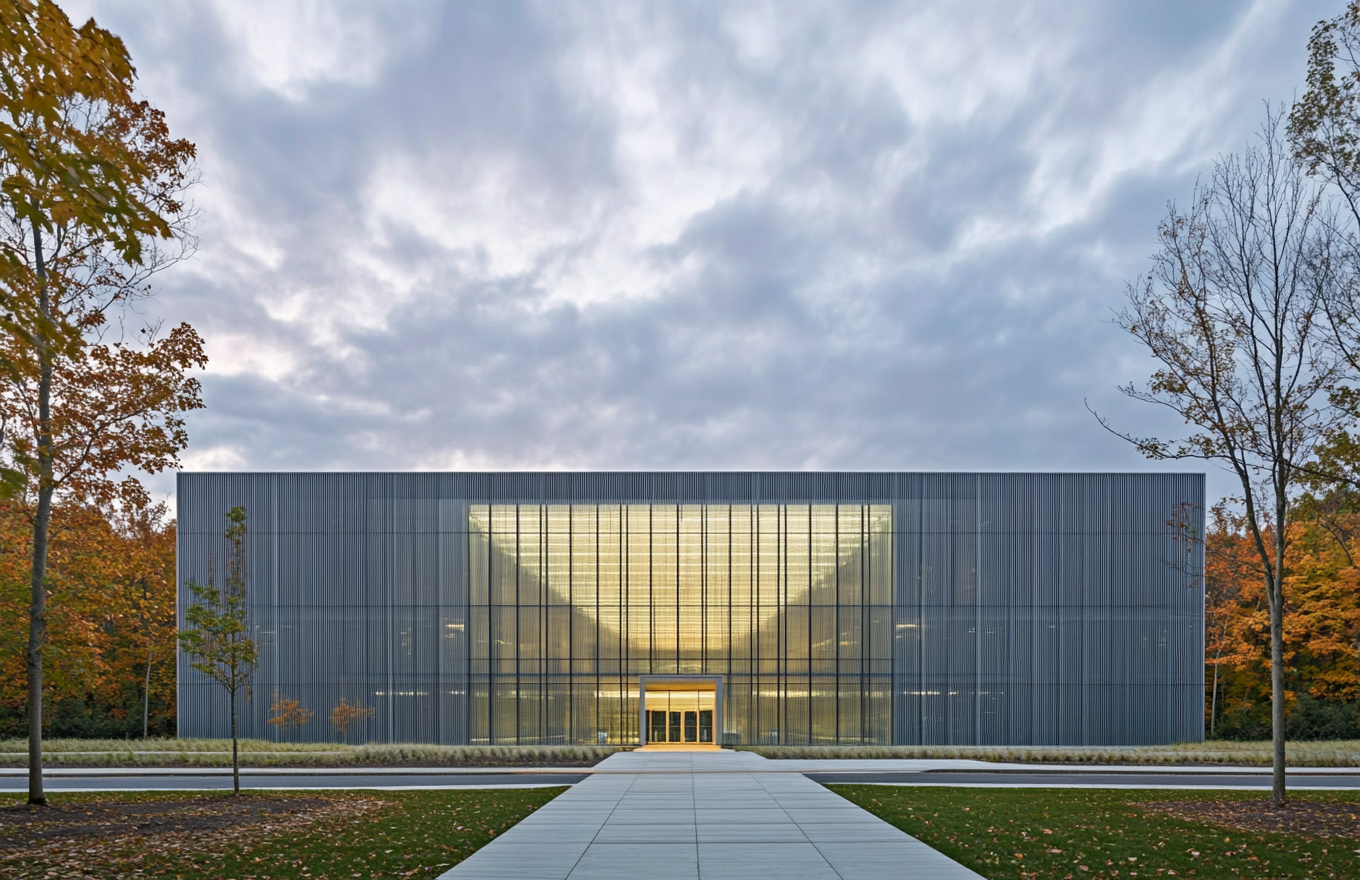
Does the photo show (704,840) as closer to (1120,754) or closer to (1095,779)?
(1095,779)

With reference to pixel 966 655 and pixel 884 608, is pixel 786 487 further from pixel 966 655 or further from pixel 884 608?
pixel 966 655

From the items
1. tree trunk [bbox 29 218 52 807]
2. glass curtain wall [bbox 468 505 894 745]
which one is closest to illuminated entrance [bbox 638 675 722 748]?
glass curtain wall [bbox 468 505 894 745]

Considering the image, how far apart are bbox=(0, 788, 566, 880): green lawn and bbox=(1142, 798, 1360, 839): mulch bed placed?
1230 centimetres

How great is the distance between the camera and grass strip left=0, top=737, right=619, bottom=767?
94.4ft

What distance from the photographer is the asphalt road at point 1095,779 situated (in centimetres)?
2245

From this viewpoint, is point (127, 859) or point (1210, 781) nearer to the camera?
point (127, 859)

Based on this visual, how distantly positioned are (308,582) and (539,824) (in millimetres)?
27975

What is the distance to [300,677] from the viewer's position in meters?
37.4

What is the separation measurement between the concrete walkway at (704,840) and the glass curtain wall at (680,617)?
18.1m

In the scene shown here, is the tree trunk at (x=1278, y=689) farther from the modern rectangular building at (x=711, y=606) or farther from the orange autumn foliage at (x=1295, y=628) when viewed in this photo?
the orange autumn foliage at (x=1295, y=628)

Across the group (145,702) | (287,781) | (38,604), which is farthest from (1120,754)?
(145,702)

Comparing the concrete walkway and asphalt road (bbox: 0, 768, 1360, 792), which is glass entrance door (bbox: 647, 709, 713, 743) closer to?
asphalt road (bbox: 0, 768, 1360, 792)

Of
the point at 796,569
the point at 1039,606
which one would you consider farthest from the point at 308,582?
the point at 1039,606

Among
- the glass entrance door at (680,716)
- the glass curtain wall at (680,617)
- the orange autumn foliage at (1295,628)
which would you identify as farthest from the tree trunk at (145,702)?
the orange autumn foliage at (1295,628)
